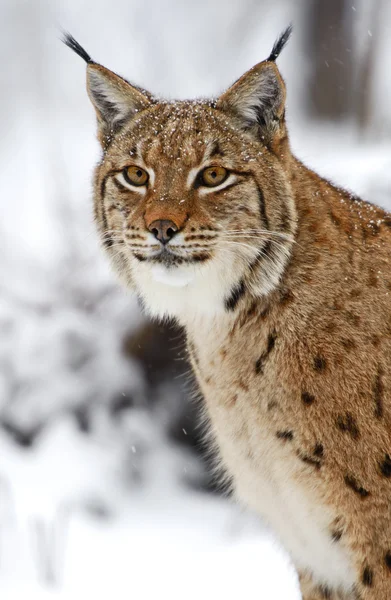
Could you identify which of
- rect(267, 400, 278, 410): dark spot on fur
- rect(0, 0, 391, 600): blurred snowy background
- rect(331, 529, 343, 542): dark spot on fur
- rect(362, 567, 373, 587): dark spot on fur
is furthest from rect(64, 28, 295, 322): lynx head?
rect(0, 0, 391, 600): blurred snowy background

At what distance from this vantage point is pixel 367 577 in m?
3.48

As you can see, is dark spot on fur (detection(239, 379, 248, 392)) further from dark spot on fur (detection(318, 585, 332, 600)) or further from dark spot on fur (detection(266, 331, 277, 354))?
dark spot on fur (detection(318, 585, 332, 600))

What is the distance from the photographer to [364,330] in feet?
11.8

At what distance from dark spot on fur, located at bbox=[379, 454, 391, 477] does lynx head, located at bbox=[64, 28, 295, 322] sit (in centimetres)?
87

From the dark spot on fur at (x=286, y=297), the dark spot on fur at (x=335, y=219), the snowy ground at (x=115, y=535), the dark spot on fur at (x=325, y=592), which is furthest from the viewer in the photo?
the snowy ground at (x=115, y=535)

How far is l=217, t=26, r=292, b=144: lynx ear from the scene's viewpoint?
362cm

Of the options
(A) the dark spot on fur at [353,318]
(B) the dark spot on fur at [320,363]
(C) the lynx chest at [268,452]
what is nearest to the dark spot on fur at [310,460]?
(C) the lynx chest at [268,452]

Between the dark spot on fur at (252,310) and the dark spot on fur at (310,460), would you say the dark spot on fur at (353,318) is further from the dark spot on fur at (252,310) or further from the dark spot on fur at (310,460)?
the dark spot on fur at (310,460)

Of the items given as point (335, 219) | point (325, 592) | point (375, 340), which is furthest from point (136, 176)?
point (325, 592)

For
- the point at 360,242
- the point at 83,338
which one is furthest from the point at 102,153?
the point at 83,338

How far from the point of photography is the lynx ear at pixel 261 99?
362 cm

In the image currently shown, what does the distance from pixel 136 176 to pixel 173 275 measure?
1.75 ft

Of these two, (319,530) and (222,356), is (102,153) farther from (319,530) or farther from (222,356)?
(319,530)

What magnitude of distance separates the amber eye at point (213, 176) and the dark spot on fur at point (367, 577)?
1719 millimetres
